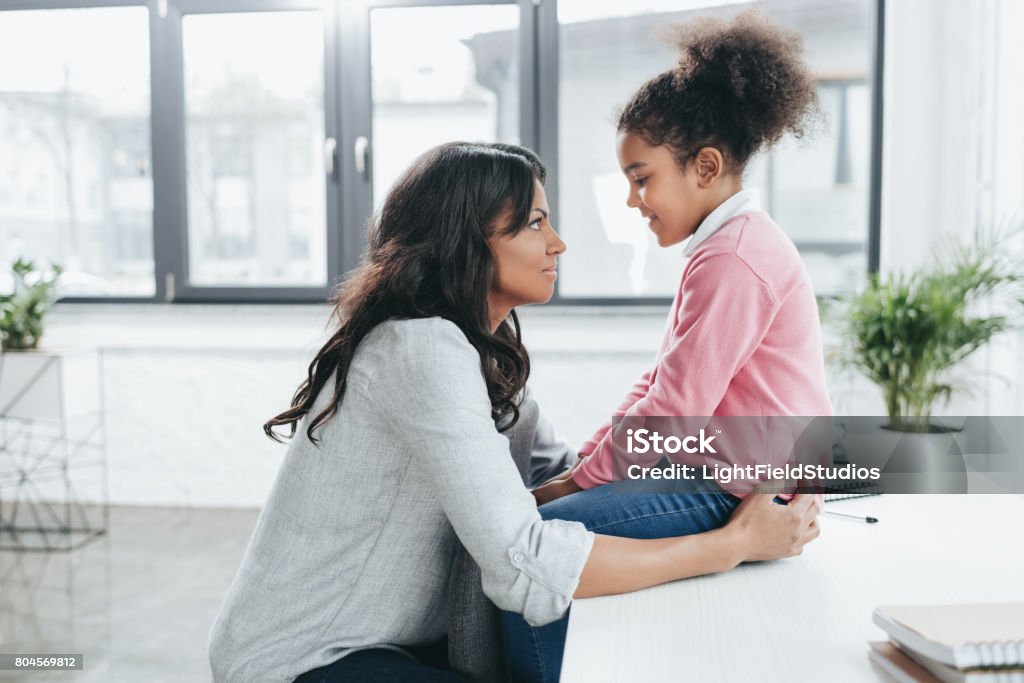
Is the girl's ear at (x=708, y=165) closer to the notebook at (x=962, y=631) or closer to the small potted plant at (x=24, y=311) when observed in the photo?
the notebook at (x=962, y=631)

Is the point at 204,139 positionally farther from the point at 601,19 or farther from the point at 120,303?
the point at 601,19

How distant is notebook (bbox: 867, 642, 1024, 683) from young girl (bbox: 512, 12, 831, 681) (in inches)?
12.3

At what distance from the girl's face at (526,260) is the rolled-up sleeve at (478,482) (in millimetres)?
204

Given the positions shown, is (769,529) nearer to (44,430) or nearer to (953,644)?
(953,644)

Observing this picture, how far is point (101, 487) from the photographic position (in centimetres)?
358

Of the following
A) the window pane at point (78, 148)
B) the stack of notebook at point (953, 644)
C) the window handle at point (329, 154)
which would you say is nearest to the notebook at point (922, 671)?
the stack of notebook at point (953, 644)

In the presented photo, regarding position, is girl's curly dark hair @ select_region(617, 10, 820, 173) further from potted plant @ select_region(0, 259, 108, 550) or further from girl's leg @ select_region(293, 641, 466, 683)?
potted plant @ select_region(0, 259, 108, 550)

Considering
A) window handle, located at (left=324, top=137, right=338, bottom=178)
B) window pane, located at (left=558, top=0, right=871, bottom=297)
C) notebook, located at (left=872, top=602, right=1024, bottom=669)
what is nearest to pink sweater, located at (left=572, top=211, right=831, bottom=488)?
notebook, located at (left=872, top=602, right=1024, bottom=669)

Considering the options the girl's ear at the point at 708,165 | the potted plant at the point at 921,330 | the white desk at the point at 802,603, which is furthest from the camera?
the potted plant at the point at 921,330

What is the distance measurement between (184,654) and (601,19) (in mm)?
2502

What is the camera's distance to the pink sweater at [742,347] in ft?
4.08

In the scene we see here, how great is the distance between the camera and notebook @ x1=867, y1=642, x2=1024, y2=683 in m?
0.66

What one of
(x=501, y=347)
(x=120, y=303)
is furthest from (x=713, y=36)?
(x=120, y=303)

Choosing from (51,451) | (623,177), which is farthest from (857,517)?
(51,451)
